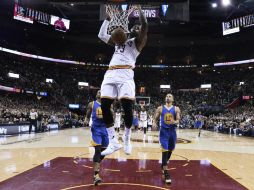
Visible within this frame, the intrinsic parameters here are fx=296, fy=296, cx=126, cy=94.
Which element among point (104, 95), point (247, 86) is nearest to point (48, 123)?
point (104, 95)

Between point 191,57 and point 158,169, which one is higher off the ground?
point 191,57

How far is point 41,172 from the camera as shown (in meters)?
7.06

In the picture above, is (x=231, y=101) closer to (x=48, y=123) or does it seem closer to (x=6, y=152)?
(x=48, y=123)

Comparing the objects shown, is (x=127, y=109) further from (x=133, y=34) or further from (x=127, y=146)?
(x=133, y=34)

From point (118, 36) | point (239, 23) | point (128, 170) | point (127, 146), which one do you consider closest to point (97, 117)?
point (128, 170)

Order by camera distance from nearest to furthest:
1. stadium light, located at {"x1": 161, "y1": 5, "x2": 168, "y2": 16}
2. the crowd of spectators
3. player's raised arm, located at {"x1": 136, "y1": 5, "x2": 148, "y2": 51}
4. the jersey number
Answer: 1. player's raised arm, located at {"x1": 136, "y1": 5, "x2": 148, "y2": 51}
2. the jersey number
3. stadium light, located at {"x1": 161, "y1": 5, "x2": 168, "y2": 16}
4. the crowd of spectators

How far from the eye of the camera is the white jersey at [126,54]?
13.7 feet

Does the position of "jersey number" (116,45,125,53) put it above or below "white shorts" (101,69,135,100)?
above

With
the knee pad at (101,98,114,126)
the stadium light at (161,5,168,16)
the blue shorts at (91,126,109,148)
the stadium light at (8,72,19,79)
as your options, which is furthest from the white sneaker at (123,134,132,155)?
the stadium light at (8,72,19,79)

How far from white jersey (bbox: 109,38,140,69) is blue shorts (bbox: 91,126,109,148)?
2.55 metres

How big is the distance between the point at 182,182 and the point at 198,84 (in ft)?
130

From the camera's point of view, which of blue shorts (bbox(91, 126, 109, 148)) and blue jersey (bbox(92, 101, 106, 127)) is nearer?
blue shorts (bbox(91, 126, 109, 148))

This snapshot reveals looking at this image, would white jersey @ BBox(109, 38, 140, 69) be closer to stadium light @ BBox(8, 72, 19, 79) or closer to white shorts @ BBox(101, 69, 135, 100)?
white shorts @ BBox(101, 69, 135, 100)

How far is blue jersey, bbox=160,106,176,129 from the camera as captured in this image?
675cm
